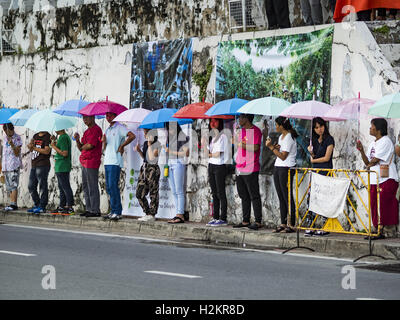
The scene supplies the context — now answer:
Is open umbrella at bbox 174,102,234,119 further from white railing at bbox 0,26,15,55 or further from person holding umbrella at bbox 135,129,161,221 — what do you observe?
white railing at bbox 0,26,15,55

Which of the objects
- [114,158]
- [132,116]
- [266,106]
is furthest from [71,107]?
[266,106]

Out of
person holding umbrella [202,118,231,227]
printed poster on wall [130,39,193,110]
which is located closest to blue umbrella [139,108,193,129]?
person holding umbrella [202,118,231,227]

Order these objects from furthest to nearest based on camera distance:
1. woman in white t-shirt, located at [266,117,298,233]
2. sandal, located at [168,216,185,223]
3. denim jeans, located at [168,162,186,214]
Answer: denim jeans, located at [168,162,186,214]
sandal, located at [168,216,185,223]
woman in white t-shirt, located at [266,117,298,233]

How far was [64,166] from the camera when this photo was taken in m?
17.9

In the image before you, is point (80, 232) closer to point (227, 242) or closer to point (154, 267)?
point (227, 242)

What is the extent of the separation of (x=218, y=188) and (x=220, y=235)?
1.21m

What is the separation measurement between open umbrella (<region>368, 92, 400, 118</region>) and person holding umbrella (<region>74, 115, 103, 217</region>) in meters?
6.17

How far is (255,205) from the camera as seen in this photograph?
15.1m

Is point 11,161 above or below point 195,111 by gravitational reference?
below

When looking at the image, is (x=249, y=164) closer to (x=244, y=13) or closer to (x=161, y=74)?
(x=244, y=13)

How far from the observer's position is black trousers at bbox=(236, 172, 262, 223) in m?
15.1
